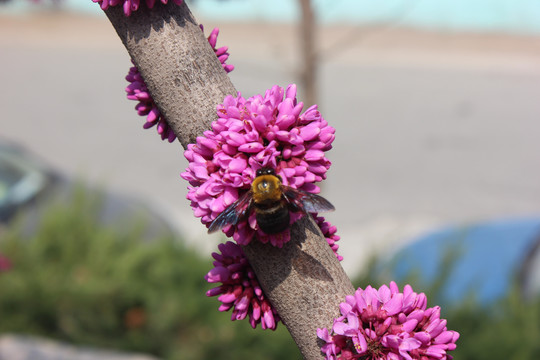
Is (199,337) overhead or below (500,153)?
below

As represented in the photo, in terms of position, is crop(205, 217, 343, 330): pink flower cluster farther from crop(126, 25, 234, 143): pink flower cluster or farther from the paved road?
the paved road

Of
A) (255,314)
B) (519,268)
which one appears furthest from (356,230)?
(255,314)

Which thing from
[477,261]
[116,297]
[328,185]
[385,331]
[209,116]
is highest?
[328,185]

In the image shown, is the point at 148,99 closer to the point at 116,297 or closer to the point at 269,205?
the point at 269,205

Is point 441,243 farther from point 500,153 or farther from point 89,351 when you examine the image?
point 500,153

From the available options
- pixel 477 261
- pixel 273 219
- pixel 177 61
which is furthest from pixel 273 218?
pixel 477 261
